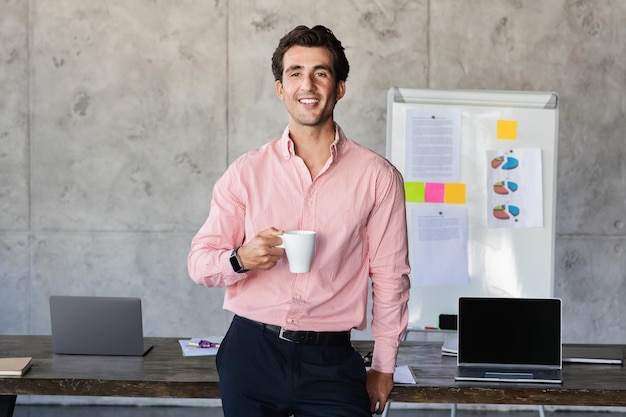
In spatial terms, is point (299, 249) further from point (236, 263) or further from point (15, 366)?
point (15, 366)

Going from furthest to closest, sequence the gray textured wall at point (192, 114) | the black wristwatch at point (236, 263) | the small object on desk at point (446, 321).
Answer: the gray textured wall at point (192, 114) < the small object on desk at point (446, 321) < the black wristwatch at point (236, 263)

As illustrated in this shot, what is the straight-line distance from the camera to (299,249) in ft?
6.71

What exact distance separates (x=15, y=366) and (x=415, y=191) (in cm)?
217

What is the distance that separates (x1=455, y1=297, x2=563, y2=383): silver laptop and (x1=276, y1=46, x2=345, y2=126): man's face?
0.87 metres

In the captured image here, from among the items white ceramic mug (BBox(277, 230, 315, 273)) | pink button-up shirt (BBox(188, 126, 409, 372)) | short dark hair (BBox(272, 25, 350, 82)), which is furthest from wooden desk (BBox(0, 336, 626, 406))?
short dark hair (BBox(272, 25, 350, 82))

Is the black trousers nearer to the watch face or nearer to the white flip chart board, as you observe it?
the watch face

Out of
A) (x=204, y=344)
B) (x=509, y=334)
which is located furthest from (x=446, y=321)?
(x=204, y=344)

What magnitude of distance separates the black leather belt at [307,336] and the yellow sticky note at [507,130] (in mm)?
2149

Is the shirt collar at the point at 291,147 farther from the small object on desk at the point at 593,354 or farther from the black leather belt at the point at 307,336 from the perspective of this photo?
the small object on desk at the point at 593,354

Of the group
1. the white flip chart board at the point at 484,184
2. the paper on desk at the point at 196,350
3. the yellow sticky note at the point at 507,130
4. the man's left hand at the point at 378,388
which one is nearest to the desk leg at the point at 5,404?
the paper on desk at the point at 196,350

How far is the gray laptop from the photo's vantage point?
2779 mm

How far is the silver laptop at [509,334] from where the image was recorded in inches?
107

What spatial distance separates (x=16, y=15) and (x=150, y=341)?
2725mm

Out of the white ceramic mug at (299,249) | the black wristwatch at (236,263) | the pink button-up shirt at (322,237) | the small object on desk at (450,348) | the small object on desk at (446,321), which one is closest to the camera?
the white ceramic mug at (299,249)
